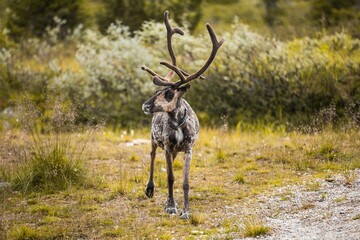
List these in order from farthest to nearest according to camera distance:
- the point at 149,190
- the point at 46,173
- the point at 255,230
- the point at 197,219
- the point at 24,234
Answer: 1. the point at 46,173
2. the point at 149,190
3. the point at 197,219
4. the point at 24,234
5. the point at 255,230

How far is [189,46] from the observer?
1964 cm

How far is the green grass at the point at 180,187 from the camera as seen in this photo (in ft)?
31.6

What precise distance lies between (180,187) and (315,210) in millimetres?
2997

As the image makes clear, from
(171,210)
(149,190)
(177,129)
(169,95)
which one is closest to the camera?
(169,95)

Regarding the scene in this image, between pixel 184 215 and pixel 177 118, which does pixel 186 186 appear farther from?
pixel 177 118

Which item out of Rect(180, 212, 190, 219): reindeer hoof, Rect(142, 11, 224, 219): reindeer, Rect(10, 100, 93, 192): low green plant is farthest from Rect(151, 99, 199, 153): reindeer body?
Rect(10, 100, 93, 192): low green plant

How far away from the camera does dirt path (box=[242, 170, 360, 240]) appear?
8.83 meters

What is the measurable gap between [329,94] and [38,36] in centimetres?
1473

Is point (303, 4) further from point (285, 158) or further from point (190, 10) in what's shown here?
point (285, 158)

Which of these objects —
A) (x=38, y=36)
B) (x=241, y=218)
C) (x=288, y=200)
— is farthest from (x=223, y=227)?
(x=38, y=36)

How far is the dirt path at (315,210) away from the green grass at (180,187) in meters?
0.13

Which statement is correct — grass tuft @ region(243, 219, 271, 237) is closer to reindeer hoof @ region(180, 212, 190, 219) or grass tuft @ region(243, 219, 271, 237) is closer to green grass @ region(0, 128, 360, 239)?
green grass @ region(0, 128, 360, 239)

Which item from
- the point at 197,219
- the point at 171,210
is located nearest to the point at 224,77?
the point at 171,210

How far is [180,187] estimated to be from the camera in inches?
478
